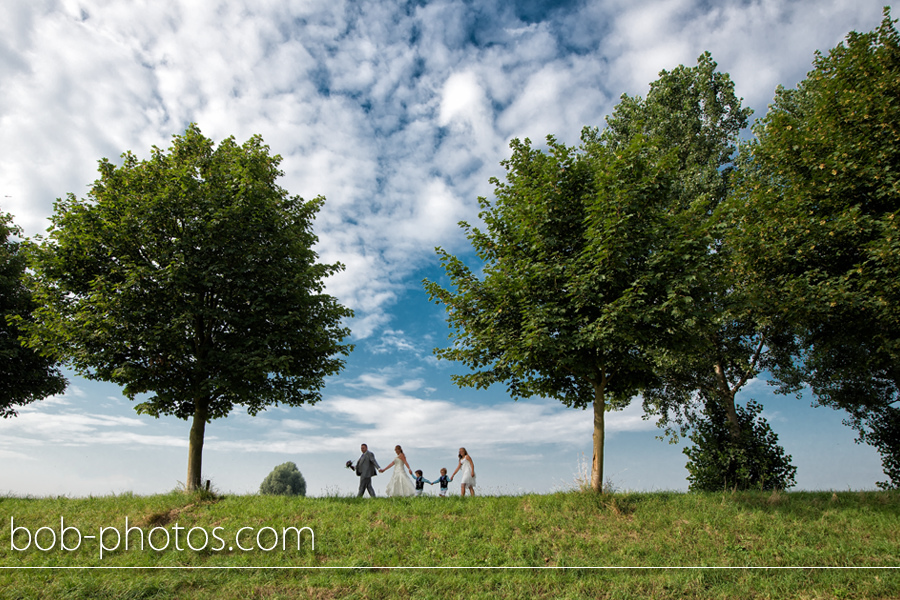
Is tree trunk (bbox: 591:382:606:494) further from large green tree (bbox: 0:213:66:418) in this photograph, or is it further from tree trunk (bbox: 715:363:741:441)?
large green tree (bbox: 0:213:66:418)

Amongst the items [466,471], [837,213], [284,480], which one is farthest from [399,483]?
[284,480]

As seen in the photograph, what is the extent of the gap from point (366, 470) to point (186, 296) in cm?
945

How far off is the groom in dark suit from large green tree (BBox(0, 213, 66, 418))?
16.2 metres

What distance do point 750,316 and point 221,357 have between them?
2096 cm

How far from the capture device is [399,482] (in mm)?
19250

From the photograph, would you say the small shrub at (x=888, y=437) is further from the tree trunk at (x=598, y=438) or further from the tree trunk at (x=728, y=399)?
the tree trunk at (x=598, y=438)

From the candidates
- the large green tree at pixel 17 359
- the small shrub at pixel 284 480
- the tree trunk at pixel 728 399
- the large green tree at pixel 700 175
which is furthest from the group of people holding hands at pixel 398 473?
the small shrub at pixel 284 480

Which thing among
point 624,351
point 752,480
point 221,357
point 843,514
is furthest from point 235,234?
point 752,480

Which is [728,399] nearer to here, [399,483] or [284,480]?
[399,483]

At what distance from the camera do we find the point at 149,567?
1134cm

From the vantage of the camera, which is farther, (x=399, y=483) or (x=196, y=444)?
(x=399, y=483)

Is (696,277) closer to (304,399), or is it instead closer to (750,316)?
(750,316)

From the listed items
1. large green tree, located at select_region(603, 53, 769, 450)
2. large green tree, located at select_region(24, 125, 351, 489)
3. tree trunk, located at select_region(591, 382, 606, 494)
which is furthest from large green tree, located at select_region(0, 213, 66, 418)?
large green tree, located at select_region(603, 53, 769, 450)

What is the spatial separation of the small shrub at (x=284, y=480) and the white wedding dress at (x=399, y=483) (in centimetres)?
4796
